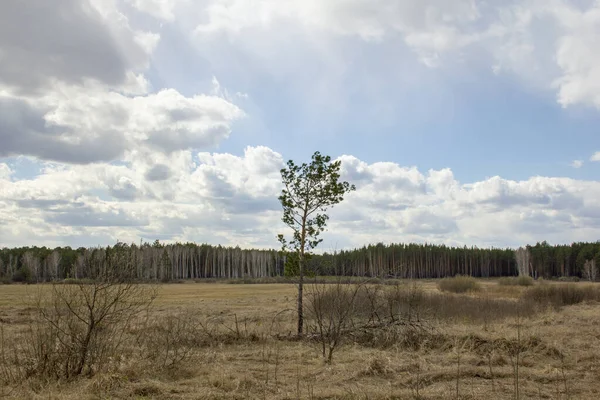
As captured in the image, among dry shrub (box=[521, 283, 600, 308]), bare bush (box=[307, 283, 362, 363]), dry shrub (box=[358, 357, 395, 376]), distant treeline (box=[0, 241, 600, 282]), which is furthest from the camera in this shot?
distant treeline (box=[0, 241, 600, 282])

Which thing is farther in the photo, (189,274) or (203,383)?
(189,274)

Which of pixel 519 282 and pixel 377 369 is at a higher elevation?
pixel 377 369

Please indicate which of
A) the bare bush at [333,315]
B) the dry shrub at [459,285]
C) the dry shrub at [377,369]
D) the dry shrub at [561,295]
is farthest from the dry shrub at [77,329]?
the dry shrub at [459,285]

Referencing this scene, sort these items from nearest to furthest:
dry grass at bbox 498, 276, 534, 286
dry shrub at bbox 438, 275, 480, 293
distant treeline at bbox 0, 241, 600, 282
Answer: dry shrub at bbox 438, 275, 480, 293, dry grass at bbox 498, 276, 534, 286, distant treeline at bbox 0, 241, 600, 282

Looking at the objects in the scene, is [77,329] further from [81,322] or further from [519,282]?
[519,282]

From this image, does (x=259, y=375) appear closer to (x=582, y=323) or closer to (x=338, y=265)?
(x=338, y=265)

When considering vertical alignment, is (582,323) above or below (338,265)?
below

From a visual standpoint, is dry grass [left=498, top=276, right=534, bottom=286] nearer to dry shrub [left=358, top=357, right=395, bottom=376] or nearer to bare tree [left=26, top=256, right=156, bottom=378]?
dry shrub [left=358, top=357, right=395, bottom=376]

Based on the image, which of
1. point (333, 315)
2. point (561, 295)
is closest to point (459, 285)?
point (561, 295)

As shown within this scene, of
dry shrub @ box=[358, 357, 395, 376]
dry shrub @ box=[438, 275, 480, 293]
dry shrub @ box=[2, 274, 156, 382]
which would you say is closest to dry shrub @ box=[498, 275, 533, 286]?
dry shrub @ box=[438, 275, 480, 293]

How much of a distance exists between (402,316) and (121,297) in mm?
11021

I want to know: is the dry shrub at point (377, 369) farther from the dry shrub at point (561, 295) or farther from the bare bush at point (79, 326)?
the dry shrub at point (561, 295)

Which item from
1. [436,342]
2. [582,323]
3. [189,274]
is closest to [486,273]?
[189,274]

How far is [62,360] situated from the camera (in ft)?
31.5
